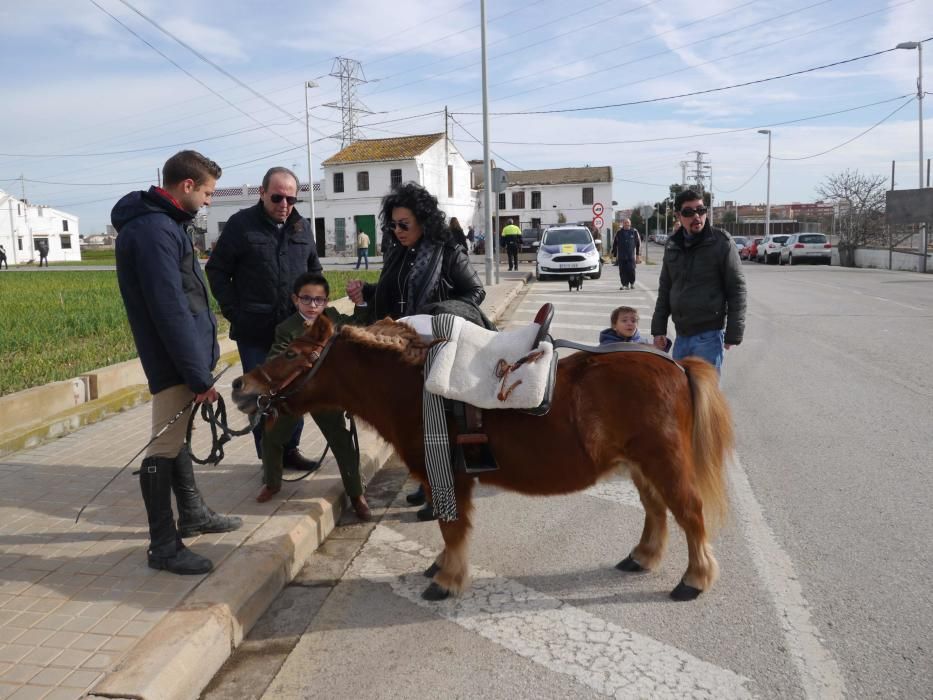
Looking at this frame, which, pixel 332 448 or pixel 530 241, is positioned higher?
pixel 530 241

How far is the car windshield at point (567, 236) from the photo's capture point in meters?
25.4

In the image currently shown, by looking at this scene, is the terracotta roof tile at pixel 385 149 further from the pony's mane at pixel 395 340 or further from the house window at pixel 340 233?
the pony's mane at pixel 395 340

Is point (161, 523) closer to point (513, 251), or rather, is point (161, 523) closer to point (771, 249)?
point (513, 251)

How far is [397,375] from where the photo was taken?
145 inches

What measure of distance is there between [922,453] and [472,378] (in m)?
4.46

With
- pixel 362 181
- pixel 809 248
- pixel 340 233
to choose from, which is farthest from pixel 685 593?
pixel 362 181

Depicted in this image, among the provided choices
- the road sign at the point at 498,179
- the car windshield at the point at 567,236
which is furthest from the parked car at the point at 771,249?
the road sign at the point at 498,179

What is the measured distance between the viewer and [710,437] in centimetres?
366

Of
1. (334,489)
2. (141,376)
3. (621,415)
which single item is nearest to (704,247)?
(621,415)

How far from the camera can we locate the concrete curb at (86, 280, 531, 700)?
2.82m

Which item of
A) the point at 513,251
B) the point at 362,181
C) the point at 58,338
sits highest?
the point at 362,181

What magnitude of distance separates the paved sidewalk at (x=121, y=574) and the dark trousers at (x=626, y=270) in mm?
15737

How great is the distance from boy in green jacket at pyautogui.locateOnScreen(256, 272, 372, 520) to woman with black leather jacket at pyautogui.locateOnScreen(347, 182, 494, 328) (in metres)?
0.26

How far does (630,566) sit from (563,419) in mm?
1100
